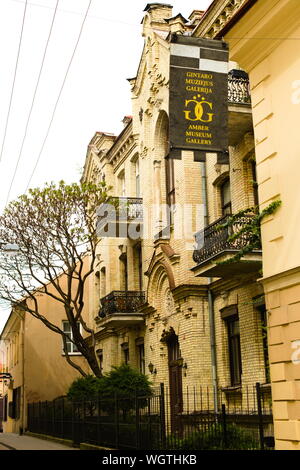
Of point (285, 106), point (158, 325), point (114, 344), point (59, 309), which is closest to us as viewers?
point (285, 106)

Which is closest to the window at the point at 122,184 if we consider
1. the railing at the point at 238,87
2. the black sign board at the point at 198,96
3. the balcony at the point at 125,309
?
the balcony at the point at 125,309

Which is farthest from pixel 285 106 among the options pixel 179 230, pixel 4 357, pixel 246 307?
pixel 4 357

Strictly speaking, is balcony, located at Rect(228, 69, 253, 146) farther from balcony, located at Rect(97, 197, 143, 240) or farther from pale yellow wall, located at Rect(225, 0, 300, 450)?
balcony, located at Rect(97, 197, 143, 240)

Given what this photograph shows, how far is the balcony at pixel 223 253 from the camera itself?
16.3 metres

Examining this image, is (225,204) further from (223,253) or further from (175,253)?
(223,253)

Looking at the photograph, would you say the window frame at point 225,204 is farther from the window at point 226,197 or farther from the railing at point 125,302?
the railing at point 125,302

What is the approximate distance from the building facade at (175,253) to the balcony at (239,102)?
3 cm

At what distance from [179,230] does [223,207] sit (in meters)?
2.30

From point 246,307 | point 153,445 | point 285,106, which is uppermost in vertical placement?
point 285,106

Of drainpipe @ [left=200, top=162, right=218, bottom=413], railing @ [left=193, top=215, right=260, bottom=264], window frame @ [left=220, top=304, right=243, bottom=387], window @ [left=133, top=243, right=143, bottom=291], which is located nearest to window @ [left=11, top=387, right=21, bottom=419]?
window @ [left=133, top=243, right=143, bottom=291]

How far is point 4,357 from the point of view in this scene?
53.0 m

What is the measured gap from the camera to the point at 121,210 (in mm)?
25297

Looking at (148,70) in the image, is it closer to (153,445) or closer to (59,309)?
(153,445)

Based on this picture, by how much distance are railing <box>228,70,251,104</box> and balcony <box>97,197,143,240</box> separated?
8255mm
